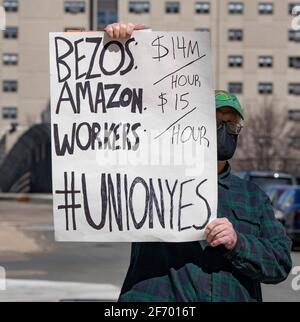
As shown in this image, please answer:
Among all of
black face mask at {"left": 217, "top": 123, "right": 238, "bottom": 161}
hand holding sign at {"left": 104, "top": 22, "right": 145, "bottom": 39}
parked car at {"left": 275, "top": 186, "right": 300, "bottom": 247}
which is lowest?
parked car at {"left": 275, "top": 186, "right": 300, "bottom": 247}

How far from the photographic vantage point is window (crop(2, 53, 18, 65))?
84.1 metres

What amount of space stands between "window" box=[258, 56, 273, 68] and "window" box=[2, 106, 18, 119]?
825 inches

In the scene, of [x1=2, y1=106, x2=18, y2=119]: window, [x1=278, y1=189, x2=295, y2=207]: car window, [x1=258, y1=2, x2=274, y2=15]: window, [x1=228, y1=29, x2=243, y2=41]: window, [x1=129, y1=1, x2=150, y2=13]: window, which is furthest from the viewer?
[x1=2, y1=106, x2=18, y2=119]: window

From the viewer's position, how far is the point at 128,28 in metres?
3.59

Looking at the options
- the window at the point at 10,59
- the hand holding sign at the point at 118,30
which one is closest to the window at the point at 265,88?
the window at the point at 10,59

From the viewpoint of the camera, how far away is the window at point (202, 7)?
81375 mm

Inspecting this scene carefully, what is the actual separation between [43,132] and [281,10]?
103 ft

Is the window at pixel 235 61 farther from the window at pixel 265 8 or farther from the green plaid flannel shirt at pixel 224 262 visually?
the green plaid flannel shirt at pixel 224 262

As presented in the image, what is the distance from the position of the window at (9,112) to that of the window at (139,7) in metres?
13.8

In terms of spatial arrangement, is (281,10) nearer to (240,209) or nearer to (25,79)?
(25,79)

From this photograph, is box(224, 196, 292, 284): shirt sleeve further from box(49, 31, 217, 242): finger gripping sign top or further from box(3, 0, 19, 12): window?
box(3, 0, 19, 12): window

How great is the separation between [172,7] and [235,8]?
5.58m

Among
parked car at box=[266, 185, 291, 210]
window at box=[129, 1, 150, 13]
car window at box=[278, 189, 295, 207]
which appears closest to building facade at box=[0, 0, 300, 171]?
window at box=[129, 1, 150, 13]
